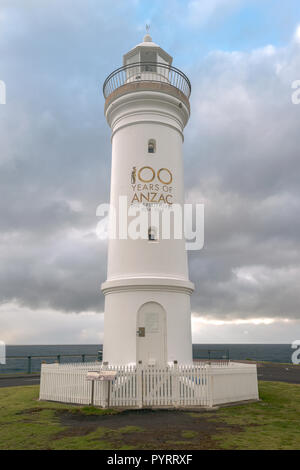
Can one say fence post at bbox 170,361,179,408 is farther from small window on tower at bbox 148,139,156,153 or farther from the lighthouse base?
small window on tower at bbox 148,139,156,153

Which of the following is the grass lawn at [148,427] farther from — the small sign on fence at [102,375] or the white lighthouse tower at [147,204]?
the white lighthouse tower at [147,204]

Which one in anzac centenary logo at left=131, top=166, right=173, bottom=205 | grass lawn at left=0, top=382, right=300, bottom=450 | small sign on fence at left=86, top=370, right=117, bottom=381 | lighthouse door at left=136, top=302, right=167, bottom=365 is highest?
anzac centenary logo at left=131, top=166, right=173, bottom=205

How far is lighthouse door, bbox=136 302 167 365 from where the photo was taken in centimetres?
1530

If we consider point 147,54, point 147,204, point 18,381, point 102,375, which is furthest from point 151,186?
point 18,381

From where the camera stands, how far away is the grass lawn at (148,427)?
27.6 ft

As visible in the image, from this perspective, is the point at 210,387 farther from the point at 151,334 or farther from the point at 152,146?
the point at 152,146

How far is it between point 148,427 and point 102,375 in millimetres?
3132

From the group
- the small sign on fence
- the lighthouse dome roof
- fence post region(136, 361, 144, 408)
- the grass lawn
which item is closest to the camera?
the grass lawn

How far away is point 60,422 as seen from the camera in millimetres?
10766

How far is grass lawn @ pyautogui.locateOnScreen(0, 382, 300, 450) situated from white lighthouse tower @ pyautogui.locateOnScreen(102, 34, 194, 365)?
363cm

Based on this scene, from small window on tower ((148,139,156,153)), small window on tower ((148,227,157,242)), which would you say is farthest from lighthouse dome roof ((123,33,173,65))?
small window on tower ((148,227,157,242))

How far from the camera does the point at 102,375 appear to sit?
41.4 feet
